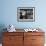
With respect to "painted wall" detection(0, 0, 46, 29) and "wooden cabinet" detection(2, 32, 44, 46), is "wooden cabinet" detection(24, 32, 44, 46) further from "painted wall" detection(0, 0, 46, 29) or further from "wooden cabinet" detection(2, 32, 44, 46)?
"painted wall" detection(0, 0, 46, 29)

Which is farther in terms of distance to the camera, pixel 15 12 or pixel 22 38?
pixel 15 12

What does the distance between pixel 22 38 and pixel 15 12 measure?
0.95 metres

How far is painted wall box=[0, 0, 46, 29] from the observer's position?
431 cm

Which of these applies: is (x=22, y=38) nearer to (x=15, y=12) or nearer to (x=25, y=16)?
(x=25, y=16)

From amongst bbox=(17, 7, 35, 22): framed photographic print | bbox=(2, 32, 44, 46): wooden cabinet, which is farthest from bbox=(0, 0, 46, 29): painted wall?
bbox=(2, 32, 44, 46): wooden cabinet

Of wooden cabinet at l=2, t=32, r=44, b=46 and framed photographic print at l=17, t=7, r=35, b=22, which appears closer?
wooden cabinet at l=2, t=32, r=44, b=46

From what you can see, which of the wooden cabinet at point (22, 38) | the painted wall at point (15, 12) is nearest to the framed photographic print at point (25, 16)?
the painted wall at point (15, 12)

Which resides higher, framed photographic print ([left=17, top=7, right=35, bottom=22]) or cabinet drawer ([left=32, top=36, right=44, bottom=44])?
framed photographic print ([left=17, top=7, right=35, bottom=22])

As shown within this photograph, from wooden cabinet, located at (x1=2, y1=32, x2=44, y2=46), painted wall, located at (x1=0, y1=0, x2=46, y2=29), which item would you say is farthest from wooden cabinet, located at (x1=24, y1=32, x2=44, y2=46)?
painted wall, located at (x1=0, y1=0, x2=46, y2=29)

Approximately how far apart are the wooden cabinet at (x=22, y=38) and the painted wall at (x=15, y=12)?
1.89 feet

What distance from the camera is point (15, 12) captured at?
4.33 m

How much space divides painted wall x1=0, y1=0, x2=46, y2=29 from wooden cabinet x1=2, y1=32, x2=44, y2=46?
1.89 ft

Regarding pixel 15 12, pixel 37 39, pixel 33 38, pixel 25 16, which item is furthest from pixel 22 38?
pixel 15 12

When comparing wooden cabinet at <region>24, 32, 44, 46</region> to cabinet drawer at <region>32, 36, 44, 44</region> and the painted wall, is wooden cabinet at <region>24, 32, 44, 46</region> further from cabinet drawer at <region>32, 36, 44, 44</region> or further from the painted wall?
the painted wall
